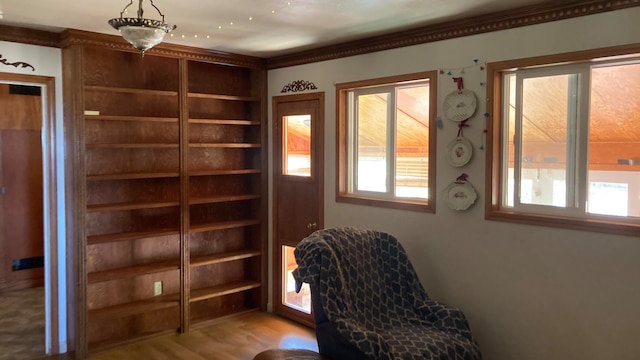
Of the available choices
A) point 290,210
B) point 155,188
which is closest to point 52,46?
point 155,188

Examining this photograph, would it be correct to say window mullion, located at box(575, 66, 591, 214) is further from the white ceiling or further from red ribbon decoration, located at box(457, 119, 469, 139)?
red ribbon decoration, located at box(457, 119, 469, 139)

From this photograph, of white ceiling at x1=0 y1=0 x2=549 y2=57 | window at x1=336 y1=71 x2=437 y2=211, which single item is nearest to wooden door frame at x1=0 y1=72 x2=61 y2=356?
white ceiling at x1=0 y1=0 x2=549 y2=57

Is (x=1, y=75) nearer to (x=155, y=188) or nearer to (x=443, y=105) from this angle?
(x=155, y=188)

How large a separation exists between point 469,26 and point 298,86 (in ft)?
5.68

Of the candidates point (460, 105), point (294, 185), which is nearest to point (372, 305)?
point (460, 105)

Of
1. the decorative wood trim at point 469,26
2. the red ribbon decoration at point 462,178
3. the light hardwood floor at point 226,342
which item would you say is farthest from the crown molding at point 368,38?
the light hardwood floor at point 226,342

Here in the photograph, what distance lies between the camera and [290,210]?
470cm

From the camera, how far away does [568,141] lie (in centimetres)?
298

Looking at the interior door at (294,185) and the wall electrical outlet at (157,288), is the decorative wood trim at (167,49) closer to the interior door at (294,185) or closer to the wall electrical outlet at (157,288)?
the interior door at (294,185)

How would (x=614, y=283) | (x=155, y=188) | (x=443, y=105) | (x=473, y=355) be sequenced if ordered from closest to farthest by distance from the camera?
1. (x=614, y=283)
2. (x=473, y=355)
3. (x=443, y=105)
4. (x=155, y=188)

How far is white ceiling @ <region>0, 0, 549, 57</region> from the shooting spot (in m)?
2.96

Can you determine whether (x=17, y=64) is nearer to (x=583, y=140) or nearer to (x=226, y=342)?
(x=226, y=342)

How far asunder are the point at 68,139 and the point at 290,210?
1.95 metres

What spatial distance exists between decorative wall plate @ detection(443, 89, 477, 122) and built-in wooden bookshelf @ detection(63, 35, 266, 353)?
79.4 inches
